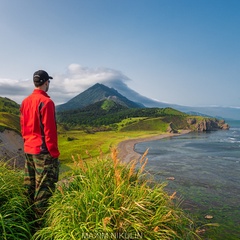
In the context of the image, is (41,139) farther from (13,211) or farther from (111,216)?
(111,216)

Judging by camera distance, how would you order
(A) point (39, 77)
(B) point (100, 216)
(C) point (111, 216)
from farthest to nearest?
(A) point (39, 77) → (B) point (100, 216) → (C) point (111, 216)

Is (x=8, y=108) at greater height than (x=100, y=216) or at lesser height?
greater

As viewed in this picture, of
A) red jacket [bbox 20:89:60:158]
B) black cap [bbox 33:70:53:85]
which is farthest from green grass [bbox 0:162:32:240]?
black cap [bbox 33:70:53:85]

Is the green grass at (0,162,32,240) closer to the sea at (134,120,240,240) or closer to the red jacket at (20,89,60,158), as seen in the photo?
the red jacket at (20,89,60,158)

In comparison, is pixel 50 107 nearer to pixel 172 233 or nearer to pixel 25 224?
pixel 25 224

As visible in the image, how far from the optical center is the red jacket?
609 centimetres

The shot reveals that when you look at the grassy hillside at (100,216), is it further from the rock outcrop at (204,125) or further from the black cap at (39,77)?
the rock outcrop at (204,125)

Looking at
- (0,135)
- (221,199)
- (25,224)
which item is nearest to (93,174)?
(25,224)

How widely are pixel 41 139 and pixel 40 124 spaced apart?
406 mm

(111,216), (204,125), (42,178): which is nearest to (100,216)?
(111,216)

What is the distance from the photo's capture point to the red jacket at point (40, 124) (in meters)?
6.09

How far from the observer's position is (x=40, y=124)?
20.7ft

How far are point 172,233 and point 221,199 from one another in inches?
588

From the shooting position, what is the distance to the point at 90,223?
17.0 ft
